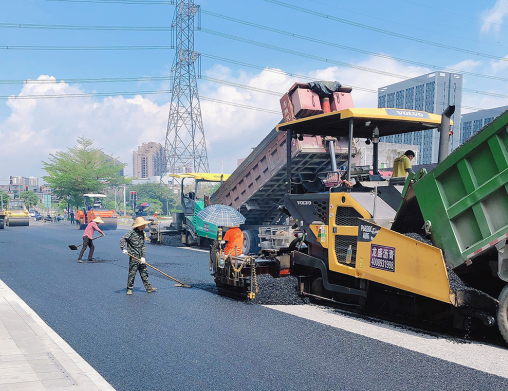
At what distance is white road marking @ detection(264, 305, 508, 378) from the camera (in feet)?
14.5

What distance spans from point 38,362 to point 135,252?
4024 millimetres

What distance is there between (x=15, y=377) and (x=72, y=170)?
45640 millimetres

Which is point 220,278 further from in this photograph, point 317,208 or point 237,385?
point 237,385

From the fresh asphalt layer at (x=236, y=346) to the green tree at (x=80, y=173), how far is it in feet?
130

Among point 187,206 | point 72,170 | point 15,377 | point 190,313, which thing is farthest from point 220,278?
point 72,170

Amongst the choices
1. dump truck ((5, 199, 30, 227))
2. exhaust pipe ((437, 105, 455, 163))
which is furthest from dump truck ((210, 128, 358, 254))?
Answer: dump truck ((5, 199, 30, 227))

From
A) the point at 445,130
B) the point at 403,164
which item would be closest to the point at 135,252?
the point at 403,164

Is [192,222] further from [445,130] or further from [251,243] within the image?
[445,130]

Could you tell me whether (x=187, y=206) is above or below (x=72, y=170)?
below

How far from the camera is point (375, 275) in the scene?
18.8 feet

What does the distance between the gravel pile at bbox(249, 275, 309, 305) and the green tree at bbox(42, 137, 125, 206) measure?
136 feet

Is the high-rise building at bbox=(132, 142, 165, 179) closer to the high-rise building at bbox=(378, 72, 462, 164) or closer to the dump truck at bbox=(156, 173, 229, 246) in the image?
the high-rise building at bbox=(378, 72, 462, 164)

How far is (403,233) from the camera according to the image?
5727 millimetres

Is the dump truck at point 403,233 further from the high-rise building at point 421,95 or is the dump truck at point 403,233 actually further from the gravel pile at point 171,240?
the high-rise building at point 421,95
